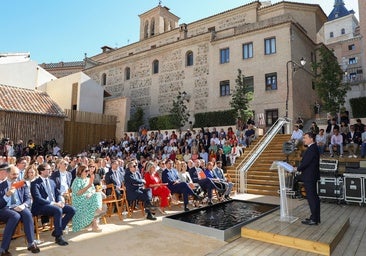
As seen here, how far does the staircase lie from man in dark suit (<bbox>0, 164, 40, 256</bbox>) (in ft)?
23.7

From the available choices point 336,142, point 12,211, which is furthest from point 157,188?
point 336,142

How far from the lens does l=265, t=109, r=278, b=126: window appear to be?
767 inches

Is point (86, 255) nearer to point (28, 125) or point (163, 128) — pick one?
point (28, 125)

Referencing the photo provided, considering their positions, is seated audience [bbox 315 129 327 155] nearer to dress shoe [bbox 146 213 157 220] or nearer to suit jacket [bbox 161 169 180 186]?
suit jacket [bbox 161 169 180 186]

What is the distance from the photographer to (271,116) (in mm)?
19641

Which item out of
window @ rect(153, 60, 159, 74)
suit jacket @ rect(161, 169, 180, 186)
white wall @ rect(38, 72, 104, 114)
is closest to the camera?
suit jacket @ rect(161, 169, 180, 186)

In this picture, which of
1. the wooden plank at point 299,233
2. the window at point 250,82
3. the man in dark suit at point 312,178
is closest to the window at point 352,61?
the window at point 250,82

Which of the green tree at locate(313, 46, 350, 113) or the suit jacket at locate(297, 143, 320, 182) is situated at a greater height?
the green tree at locate(313, 46, 350, 113)

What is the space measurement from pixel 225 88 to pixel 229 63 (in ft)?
6.71

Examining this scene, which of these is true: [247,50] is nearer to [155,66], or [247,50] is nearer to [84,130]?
[155,66]

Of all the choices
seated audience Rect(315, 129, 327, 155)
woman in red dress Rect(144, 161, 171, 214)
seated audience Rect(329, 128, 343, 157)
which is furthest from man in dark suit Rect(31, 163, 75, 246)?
seated audience Rect(315, 129, 327, 155)

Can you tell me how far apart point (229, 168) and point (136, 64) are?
62.2ft

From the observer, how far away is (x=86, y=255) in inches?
167

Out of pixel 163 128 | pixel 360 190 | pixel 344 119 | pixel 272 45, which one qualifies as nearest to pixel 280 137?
pixel 344 119
